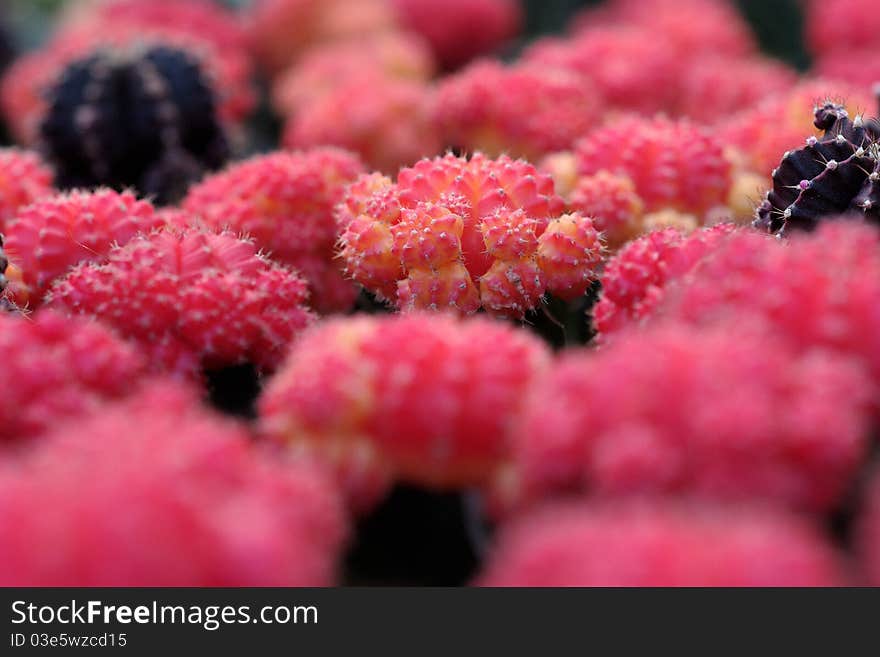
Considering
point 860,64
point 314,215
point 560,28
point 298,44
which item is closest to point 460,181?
point 314,215

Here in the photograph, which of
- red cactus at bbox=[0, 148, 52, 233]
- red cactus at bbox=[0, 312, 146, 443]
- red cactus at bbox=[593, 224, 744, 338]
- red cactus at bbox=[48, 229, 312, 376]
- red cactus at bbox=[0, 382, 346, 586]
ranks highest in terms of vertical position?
red cactus at bbox=[0, 148, 52, 233]

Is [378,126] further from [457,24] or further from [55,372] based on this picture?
[55,372]

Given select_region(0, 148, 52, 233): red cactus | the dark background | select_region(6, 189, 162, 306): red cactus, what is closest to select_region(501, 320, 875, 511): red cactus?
select_region(6, 189, 162, 306): red cactus

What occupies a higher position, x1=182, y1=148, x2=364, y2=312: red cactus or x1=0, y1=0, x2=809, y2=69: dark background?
x1=0, y1=0, x2=809, y2=69: dark background

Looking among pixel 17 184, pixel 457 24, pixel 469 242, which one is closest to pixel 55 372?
pixel 469 242

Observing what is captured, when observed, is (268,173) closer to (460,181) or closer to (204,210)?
(204,210)

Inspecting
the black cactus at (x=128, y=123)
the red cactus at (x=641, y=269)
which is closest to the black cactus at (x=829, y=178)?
the red cactus at (x=641, y=269)

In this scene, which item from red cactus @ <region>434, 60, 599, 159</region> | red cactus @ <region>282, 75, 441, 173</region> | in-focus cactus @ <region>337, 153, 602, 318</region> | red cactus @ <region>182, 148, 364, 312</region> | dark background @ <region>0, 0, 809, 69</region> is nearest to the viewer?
in-focus cactus @ <region>337, 153, 602, 318</region>

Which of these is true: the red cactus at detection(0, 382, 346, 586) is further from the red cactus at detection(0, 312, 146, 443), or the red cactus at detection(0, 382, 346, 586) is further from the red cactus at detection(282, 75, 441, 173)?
the red cactus at detection(282, 75, 441, 173)
